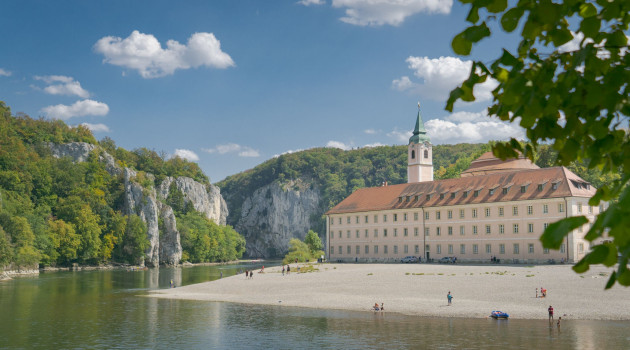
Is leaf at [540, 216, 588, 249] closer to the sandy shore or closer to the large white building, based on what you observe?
the sandy shore

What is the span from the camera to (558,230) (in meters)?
3.26

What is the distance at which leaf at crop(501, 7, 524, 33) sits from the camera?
3938 millimetres

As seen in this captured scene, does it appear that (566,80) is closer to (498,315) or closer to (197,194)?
(498,315)

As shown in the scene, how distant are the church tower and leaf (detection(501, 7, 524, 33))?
107m

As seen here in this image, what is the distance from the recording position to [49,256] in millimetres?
107438

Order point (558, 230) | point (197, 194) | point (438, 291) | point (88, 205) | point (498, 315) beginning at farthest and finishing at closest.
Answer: point (197, 194) → point (88, 205) → point (438, 291) → point (498, 315) → point (558, 230)

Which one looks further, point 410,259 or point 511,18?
point 410,259

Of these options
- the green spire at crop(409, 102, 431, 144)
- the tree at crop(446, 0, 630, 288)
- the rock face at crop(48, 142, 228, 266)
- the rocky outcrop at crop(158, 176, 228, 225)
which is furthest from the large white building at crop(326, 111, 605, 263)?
the rocky outcrop at crop(158, 176, 228, 225)

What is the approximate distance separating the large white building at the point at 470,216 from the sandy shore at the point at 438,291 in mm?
11657

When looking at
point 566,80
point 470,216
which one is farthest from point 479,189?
point 566,80

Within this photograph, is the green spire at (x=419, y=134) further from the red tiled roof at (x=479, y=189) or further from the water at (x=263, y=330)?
the water at (x=263, y=330)

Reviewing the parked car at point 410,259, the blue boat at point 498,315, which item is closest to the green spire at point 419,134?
the parked car at point 410,259

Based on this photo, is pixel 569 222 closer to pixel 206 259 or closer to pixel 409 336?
pixel 409 336

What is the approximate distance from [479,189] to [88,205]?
87676 mm
